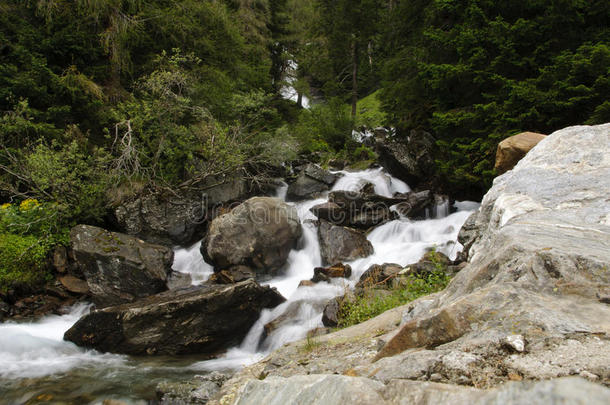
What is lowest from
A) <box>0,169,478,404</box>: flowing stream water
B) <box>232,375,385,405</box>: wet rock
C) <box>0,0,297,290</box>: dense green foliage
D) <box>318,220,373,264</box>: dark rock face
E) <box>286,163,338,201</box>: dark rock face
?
<box>0,169,478,404</box>: flowing stream water

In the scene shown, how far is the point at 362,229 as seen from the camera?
11727mm

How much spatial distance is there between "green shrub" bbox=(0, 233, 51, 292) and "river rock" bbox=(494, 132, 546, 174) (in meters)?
11.2

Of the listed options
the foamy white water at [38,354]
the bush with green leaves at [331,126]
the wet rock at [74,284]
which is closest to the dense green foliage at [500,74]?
the bush with green leaves at [331,126]

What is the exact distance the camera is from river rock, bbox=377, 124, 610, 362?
134 cm

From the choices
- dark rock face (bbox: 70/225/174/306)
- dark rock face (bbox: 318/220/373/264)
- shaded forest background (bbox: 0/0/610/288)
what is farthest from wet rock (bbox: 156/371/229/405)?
shaded forest background (bbox: 0/0/610/288)

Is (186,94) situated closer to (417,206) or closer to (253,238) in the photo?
(253,238)

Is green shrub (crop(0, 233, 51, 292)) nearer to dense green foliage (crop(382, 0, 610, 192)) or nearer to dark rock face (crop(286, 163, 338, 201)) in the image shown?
dark rock face (crop(286, 163, 338, 201))

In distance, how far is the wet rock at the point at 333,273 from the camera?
29.9ft

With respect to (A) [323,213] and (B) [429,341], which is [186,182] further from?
(B) [429,341]

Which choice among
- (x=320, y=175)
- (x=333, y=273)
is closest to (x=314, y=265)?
(x=333, y=273)

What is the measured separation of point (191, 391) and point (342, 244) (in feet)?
21.5

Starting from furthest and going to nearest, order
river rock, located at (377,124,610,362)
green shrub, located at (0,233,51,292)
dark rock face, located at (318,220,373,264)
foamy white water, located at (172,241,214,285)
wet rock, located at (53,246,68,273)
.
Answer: dark rock face, located at (318,220,373,264), foamy white water, located at (172,241,214,285), wet rock, located at (53,246,68,273), green shrub, located at (0,233,51,292), river rock, located at (377,124,610,362)

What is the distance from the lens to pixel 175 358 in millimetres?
6801

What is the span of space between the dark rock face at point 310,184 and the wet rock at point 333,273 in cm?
577
